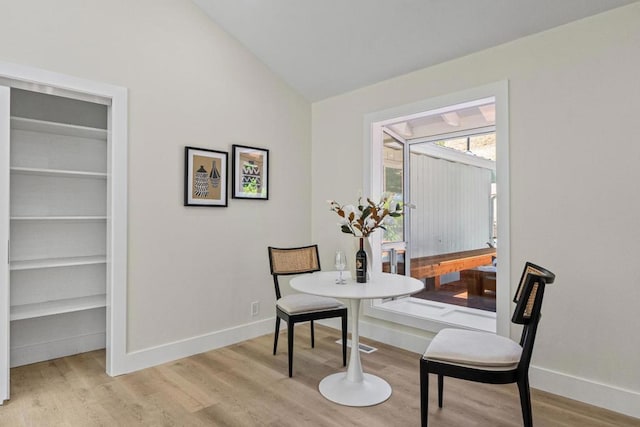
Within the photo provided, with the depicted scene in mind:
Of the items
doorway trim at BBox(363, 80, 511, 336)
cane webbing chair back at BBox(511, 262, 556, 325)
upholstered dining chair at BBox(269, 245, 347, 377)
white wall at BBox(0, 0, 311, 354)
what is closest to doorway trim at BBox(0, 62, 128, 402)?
white wall at BBox(0, 0, 311, 354)

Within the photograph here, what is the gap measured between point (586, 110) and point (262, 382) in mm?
2819

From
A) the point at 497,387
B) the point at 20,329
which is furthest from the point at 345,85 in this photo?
the point at 20,329

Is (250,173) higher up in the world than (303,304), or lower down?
higher up

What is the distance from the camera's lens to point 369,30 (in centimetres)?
299

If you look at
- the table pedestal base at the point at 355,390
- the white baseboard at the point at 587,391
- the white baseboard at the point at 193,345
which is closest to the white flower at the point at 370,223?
the table pedestal base at the point at 355,390

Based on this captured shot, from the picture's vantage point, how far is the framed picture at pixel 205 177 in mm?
3209

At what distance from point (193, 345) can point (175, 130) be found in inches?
71.9

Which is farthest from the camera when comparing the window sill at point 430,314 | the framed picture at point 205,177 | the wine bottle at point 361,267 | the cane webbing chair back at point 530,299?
the framed picture at point 205,177

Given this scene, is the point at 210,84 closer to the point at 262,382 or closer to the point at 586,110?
the point at 262,382

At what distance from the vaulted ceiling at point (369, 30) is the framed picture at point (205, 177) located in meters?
1.15

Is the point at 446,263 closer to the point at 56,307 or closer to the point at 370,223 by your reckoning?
the point at 370,223

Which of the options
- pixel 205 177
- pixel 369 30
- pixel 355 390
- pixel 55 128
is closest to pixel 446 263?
pixel 355 390

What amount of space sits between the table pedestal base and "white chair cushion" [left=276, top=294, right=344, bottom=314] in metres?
0.51

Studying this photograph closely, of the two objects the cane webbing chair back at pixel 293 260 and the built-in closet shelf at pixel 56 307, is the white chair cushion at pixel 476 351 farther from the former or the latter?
the built-in closet shelf at pixel 56 307
